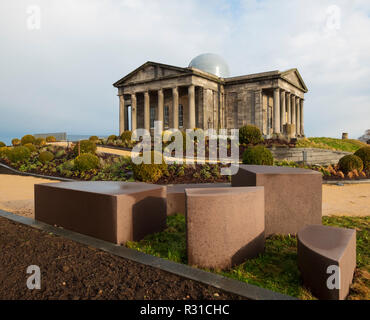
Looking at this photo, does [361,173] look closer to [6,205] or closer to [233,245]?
[233,245]

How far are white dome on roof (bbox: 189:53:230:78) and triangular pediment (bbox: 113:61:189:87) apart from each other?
837 centimetres

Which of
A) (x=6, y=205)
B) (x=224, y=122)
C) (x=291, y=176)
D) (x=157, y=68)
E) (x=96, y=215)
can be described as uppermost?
(x=157, y=68)

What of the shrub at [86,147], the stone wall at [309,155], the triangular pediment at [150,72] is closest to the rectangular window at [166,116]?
the triangular pediment at [150,72]

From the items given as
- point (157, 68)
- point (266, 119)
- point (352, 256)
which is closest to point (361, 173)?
point (352, 256)

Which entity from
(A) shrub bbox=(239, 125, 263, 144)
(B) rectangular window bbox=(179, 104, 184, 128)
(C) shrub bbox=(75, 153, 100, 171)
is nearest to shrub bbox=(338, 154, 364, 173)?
(A) shrub bbox=(239, 125, 263, 144)

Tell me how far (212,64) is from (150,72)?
33.5 ft

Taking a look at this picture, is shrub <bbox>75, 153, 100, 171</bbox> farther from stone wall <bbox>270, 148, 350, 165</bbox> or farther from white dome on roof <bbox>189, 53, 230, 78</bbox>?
white dome on roof <bbox>189, 53, 230, 78</bbox>

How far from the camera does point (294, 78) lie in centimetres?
3619

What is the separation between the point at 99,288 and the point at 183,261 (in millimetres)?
1321

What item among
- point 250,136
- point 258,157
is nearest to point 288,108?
point 250,136

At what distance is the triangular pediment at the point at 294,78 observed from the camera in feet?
106

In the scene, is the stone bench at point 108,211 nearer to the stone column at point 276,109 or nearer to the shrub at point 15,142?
the stone column at point 276,109

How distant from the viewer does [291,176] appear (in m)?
5.09

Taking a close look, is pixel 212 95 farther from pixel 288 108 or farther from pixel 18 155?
pixel 18 155
